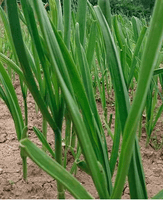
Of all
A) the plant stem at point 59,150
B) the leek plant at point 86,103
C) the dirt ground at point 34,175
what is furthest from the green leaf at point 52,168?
the dirt ground at point 34,175

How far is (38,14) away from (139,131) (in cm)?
67

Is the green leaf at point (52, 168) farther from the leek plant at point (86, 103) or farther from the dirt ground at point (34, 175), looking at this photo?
the dirt ground at point (34, 175)

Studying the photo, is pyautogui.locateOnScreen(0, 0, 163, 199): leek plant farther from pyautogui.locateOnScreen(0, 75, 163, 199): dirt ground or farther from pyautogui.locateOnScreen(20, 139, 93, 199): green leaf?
pyautogui.locateOnScreen(0, 75, 163, 199): dirt ground

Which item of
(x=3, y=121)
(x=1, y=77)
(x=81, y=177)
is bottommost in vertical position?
(x=81, y=177)

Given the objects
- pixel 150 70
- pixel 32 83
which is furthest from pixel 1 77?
pixel 150 70

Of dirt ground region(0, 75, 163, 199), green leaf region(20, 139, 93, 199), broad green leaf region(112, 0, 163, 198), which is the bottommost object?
dirt ground region(0, 75, 163, 199)

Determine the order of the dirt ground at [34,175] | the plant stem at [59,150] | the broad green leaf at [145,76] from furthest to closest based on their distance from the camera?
the dirt ground at [34,175] → the plant stem at [59,150] → the broad green leaf at [145,76]

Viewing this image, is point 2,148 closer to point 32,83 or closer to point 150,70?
point 32,83

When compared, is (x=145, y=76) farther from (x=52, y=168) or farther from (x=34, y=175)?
(x=34, y=175)

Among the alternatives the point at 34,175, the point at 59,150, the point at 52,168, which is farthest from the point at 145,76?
the point at 34,175

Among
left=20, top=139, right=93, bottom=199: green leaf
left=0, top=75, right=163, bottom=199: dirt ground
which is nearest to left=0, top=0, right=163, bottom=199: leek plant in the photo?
left=20, top=139, right=93, bottom=199: green leaf

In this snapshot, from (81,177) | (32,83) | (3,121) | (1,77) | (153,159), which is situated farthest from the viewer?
(3,121)

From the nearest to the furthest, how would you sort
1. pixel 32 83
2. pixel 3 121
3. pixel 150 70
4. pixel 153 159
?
pixel 150 70
pixel 32 83
pixel 153 159
pixel 3 121

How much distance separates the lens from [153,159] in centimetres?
86
